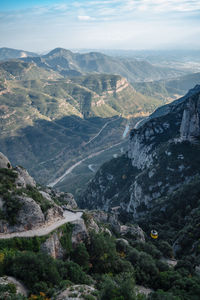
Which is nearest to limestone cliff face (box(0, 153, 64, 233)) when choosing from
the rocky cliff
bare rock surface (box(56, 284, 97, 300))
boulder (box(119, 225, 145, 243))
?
the rocky cliff

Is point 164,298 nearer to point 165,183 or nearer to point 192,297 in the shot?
point 192,297

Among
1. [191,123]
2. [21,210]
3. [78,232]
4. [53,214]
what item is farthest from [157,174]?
[21,210]

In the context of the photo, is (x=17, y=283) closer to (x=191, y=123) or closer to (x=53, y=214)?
(x=53, y=214)

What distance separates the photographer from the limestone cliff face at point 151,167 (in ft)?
334

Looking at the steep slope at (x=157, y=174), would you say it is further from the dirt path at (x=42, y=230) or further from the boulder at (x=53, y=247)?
the boulder at (x=53, y=247)

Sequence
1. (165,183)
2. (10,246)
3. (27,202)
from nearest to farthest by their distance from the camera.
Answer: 1. (10,246)
2. (27,202)
3. (165,183)

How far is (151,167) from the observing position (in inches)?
4437

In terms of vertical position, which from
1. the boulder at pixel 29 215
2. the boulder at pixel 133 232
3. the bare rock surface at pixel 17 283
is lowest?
the boulder at pixel 133 232

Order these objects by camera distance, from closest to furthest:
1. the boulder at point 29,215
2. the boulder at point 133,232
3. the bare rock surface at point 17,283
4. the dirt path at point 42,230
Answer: the bare rock surface at point 17,283 < the dirt path at point 42,230 < the boulder at point 29,215 < the boulder at point 133,232

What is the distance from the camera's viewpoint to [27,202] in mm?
48500

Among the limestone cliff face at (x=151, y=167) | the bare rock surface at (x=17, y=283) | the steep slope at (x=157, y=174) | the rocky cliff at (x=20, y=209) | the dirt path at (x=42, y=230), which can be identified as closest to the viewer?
the bare rock surface at (x=17, y=283)

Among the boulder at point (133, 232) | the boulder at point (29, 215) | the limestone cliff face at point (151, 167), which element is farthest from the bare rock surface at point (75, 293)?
the limestone cliff face at point (151, 167)

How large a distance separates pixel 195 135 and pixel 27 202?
8310 centimetres

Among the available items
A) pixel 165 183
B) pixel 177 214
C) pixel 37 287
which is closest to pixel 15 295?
pixel 37 287
